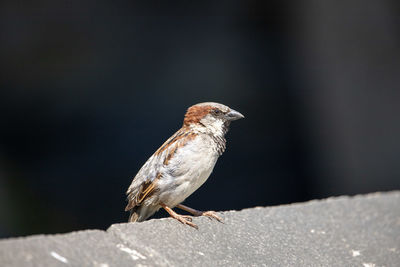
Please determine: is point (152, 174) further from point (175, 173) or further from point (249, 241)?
point (249, 241)

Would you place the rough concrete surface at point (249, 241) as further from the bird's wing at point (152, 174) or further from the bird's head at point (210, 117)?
the bird's head at point (210, 117)

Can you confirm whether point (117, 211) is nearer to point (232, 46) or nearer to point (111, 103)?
point (111, 103)

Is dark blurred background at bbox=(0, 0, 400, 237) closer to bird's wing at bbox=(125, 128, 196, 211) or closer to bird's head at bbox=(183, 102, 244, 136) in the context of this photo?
bird's head at bbox=(183, 102, 244, 136)

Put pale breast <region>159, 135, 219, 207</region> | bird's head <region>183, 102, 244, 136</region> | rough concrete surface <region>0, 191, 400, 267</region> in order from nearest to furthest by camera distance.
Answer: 1. rough concrete surface <region>0, 191, 400, 267</region>
2. pale breast <region>159, 135, 219, 207</region>
3. bird's head <region>183, 102, 244, 136</region>

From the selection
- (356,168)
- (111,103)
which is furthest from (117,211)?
(356,168)

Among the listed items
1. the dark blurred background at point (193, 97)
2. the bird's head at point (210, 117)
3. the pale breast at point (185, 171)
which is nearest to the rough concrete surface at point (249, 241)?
the pale breast at point (185, 171)

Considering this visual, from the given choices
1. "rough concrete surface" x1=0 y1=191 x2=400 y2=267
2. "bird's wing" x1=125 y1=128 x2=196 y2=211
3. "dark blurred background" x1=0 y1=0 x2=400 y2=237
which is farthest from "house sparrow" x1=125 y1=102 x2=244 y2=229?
"dark blurred background" x1=0 y1=0 x2=400 y2=237

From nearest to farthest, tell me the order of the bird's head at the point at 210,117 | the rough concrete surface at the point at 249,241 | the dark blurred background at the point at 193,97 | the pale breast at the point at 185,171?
the rough concrete surface at the point at 249,241 < the pale breast at the point at 185,171 < the bird's head at the point at 210,117 < the dark blurred background at the point at 193,97
